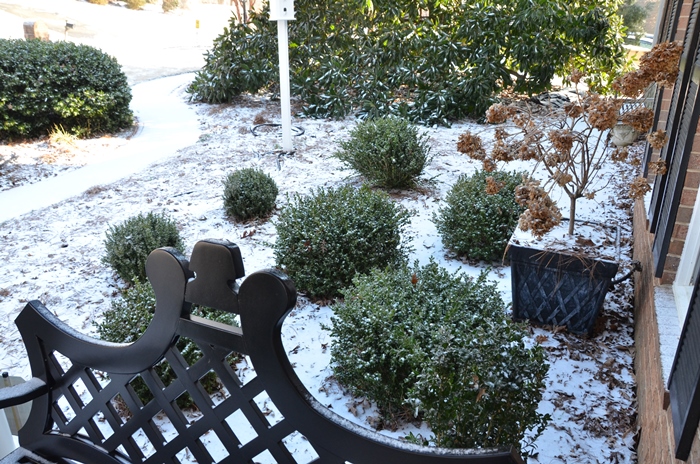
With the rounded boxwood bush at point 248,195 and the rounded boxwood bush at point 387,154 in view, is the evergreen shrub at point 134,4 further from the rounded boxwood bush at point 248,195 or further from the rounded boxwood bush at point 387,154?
the rounded boxwood bush at point 248,195

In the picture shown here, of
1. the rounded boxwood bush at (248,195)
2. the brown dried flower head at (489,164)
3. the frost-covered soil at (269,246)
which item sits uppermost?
the brown dried flower head at (489,164)

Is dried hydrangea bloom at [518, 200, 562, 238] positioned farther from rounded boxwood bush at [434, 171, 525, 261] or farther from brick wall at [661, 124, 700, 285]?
rounded boxwood bush at [434, 171, 525, 261]

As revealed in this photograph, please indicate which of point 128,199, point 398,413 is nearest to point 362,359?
point 398,413

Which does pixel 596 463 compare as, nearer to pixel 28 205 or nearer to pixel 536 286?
pixel 536 286

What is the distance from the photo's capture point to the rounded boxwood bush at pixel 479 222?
14.2 ft

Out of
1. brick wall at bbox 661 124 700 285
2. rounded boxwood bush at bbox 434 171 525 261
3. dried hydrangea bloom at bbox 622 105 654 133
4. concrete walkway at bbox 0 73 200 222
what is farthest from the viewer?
concrete walkway at bbox 0 73 200 222

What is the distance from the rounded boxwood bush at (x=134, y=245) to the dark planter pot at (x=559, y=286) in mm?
2531

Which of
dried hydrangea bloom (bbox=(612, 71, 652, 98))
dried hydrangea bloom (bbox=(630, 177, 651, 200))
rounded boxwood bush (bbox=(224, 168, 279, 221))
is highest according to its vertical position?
dried hydrangea bloom (bbox=(612, 71, 652, 98))

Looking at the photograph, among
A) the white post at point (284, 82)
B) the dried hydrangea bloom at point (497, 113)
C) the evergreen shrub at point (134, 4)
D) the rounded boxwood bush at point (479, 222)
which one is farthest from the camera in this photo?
the evergreen shrub at point (134, 4)

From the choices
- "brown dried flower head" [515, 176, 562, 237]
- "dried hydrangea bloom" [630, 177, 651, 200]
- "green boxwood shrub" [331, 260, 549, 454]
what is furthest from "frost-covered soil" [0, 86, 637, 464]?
"dried hydrangea bloom" [630, 177, 651, 200]

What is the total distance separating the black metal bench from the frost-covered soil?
1427mm

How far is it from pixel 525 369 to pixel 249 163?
5.67 metres

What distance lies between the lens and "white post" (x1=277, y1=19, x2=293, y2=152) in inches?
270

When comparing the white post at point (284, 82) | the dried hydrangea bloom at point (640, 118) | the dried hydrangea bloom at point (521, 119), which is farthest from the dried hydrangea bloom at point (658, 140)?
the white post at point (284, 82)
